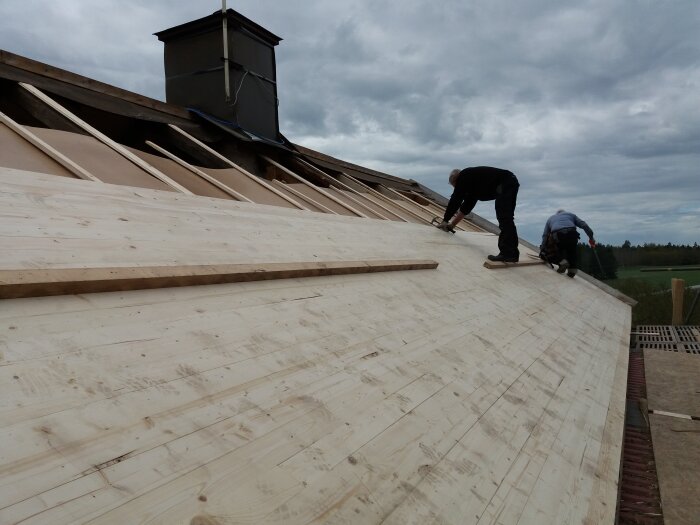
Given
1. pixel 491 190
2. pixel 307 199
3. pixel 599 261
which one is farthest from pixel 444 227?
pixel 599 261

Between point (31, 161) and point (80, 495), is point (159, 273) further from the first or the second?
point (31, 161)

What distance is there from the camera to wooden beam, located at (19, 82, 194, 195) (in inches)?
122

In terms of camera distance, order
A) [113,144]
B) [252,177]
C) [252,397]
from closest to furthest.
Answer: [252,397] < [113,144] < [252,177]

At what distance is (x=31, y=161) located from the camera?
2477mm

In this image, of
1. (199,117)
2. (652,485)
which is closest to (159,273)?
(652,485)

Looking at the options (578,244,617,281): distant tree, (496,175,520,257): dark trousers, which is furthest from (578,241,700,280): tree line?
(496,175,520,257): dark trousers

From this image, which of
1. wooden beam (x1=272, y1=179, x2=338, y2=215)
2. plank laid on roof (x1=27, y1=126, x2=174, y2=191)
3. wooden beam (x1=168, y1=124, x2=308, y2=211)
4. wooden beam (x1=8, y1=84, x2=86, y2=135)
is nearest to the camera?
plank laid on roof (x1=27, y1=126, x2=174, y2=191)

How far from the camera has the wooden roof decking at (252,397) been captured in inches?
38.8

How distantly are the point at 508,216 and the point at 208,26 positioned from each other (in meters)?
4.27

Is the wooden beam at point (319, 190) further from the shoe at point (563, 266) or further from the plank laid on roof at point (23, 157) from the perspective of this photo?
the shoe at point (563, 266)

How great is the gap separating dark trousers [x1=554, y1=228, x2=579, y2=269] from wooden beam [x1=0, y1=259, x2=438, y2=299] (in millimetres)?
6565

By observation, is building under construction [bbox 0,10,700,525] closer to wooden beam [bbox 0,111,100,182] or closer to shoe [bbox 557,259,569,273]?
wooden beam [bbox 0,111,100,182]

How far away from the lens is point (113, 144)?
3346 millimetres

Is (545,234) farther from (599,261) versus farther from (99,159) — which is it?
(99,159)
